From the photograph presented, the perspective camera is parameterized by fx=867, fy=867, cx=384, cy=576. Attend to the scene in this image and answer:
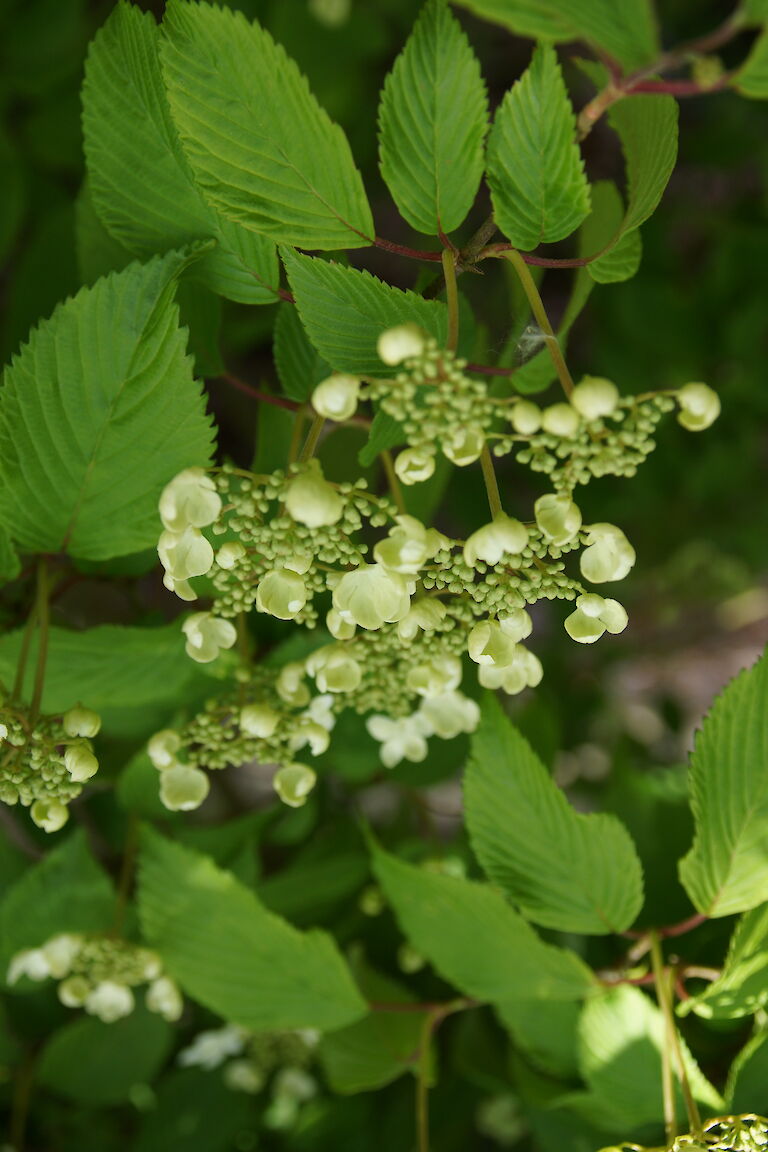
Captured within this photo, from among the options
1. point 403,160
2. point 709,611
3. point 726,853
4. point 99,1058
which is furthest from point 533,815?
point 709,611

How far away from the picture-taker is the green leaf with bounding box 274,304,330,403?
657mm

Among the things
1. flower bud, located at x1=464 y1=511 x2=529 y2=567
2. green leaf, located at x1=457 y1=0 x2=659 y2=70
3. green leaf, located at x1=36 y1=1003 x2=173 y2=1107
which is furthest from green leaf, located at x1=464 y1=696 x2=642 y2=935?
green leaf, located at x1=36 y1=1003 x2=173 y2=1107

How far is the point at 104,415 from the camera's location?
0.59 metres

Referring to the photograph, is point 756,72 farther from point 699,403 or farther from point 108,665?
point 108,665

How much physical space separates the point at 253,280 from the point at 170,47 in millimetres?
148

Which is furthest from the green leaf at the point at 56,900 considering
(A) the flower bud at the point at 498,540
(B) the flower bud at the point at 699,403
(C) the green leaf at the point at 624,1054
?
(B) the flower bud at the point at 699,403

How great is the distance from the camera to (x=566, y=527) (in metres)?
0.47

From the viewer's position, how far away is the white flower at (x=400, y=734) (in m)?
0.78

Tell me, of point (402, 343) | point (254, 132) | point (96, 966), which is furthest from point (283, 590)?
point (96, 966)

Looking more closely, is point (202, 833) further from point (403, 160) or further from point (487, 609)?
point (403, 160)

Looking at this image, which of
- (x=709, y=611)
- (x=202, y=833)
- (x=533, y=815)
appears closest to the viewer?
(x=533, y=815)

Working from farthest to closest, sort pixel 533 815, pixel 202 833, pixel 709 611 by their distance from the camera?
1. pixel 709 611
2. pixel 202 833
3. pixel 533 815

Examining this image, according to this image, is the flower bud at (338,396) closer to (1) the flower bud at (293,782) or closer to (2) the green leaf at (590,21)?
(2) the green leaf at (590,21)

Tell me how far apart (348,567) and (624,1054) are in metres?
0.49
